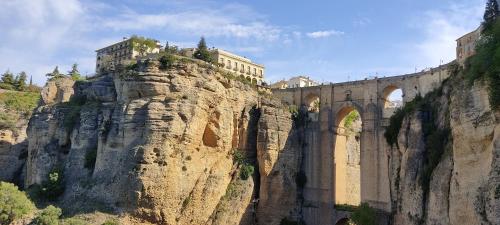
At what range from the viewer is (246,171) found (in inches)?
1529

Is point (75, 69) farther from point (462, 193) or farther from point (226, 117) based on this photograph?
point (462, 193)

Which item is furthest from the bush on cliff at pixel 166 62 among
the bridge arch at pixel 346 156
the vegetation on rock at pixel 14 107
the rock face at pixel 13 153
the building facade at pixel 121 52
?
the vegetation on rock at pixel 14 107

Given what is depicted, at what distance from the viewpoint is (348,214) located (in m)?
38.7

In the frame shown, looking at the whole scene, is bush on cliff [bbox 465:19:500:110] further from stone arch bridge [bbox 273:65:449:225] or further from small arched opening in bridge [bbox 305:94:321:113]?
small arched opening in bridge [bbox 305:94:321:113]

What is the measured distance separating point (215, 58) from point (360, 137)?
68.7 feet

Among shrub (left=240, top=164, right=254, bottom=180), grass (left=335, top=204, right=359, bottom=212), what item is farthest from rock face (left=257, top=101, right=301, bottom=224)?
grass (left=335, top=204, right=359, bottom=212)

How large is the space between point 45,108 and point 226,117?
1483cm

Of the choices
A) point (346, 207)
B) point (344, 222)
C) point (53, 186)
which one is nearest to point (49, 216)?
point (53, 186)

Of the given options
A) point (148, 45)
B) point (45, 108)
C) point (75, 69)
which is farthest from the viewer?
point (75, 69)

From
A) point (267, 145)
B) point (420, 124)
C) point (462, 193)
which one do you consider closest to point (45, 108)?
point (267, 145)

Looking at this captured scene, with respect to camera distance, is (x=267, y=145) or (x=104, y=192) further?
(x=267, y=145)

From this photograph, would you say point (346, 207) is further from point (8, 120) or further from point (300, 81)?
Answer: point (8, 120)

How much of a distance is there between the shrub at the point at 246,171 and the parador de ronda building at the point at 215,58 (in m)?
13.8

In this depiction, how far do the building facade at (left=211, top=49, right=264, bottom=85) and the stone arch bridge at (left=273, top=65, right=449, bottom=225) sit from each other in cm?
1319
